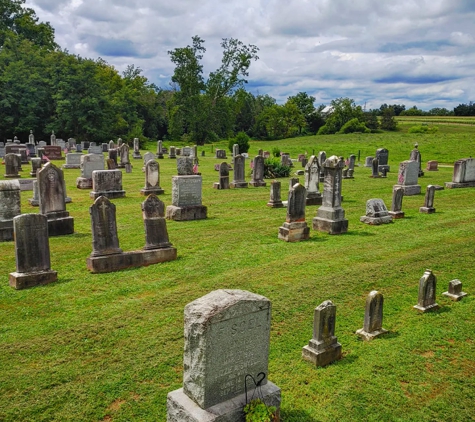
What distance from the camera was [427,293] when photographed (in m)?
7.37

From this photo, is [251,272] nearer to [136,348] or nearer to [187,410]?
[136,348]

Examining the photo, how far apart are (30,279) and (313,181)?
1118 centimetres

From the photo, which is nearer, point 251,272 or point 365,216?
point 251,272

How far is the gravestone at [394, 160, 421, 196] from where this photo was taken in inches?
744

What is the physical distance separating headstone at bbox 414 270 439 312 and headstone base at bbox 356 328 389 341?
123cm

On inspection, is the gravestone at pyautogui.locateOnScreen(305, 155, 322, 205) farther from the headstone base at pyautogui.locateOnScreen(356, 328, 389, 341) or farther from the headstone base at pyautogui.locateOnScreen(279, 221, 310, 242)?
the headstone base at pyautogui.locateOnScreen(356, 328, 389, 341)

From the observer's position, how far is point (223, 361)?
13.3ft

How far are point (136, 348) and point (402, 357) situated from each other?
3692 millimetres

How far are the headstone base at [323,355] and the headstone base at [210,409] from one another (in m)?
1.49

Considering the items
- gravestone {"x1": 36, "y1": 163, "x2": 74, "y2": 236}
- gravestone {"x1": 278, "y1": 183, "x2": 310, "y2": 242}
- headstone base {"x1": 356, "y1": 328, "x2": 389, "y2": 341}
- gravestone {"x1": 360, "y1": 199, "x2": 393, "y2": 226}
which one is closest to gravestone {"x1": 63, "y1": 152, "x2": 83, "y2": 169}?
gravestone {"x1": 36, "y1": 163, "x2": 74, "y2": 236}

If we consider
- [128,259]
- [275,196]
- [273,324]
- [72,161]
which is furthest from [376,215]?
[72,161]

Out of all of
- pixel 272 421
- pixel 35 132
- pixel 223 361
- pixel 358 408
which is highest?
pixel 35 132

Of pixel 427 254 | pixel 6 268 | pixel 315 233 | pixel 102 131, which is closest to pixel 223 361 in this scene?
pixel 6 268

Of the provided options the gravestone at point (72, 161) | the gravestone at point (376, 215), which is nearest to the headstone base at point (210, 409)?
the gravestone at point (376, 215)
